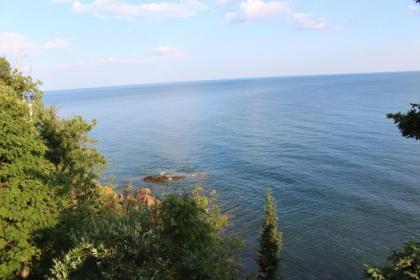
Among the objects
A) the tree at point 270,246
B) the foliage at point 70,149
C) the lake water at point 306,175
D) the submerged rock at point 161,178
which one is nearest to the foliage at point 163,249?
the foliage at point 70,149

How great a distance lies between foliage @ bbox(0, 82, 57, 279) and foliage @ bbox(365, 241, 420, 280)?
62.9ft

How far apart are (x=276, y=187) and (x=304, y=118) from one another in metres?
71.9

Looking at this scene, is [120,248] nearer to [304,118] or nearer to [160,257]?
[160,257]

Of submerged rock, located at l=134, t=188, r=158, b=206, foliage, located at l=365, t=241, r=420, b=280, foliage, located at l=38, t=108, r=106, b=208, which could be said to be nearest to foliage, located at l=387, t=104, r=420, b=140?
foliage, located at l=365, t=241, r=420, b=280

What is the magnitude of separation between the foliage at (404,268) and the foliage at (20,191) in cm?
1916

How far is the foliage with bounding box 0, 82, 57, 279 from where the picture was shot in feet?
68.0

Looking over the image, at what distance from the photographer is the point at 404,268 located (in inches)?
502

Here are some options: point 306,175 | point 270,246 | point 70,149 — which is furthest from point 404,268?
point 306,175

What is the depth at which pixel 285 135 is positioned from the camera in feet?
331

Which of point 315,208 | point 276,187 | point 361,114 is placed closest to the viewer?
point 315,208

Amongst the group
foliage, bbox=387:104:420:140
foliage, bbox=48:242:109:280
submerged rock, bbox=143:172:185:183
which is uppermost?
foliage, bbox=387:104:420:140

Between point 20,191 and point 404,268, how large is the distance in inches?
825

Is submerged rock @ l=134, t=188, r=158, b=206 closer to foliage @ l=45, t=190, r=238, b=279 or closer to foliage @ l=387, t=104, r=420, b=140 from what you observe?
foliage @ l=45, t=190, r=238, b=279

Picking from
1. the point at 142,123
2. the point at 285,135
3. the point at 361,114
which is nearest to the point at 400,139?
the point at 285,135
